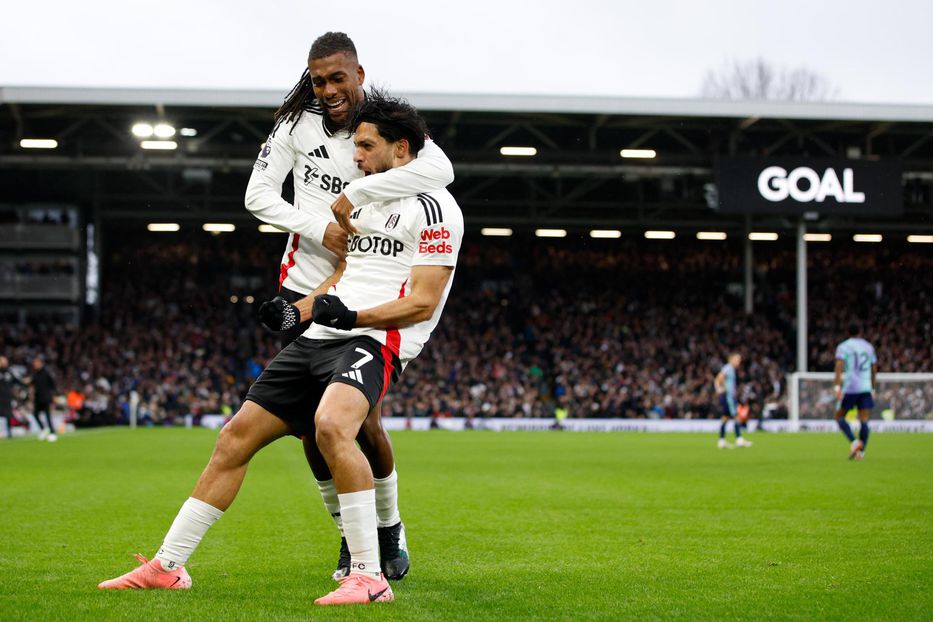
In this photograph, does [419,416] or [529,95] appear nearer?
[529,95]

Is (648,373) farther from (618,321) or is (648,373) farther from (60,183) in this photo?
(60,183)

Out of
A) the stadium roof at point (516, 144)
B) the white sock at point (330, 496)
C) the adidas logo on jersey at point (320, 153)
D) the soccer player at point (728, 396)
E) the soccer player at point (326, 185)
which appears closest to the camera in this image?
the soccer player at point (326, 185)

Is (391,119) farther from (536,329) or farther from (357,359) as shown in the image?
(536,329)

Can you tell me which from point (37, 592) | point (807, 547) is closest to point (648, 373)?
point (807, 547)

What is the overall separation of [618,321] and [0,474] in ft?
97.0

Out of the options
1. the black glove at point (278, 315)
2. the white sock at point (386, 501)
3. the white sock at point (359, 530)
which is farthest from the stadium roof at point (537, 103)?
the white sock at point (359, 530)

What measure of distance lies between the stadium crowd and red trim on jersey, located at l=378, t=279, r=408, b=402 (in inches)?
1188

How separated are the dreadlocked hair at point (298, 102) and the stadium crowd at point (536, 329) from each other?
29716mm

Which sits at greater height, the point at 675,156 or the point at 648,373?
the point at 675,156

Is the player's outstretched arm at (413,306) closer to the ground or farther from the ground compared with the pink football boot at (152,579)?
farther from the ground

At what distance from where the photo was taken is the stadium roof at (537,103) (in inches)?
1145

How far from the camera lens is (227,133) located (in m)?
35.5

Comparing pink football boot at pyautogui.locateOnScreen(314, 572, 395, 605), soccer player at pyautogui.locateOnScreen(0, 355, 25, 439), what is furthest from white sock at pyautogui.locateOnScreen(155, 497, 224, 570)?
soccer player at pyautogui.locateOnScreen(0, 355, 25, 439)

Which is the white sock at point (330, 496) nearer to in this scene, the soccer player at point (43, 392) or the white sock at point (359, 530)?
the white sock at point (359, 530)
